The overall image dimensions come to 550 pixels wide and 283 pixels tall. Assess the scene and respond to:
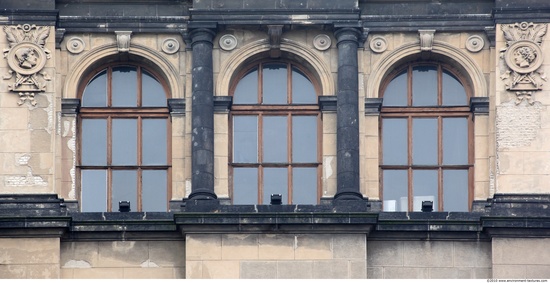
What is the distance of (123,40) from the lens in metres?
59.2

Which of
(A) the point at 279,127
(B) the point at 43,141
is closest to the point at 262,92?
(A) the point at 279,127

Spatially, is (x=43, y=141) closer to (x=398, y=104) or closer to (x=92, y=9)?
(x=92, y=9)

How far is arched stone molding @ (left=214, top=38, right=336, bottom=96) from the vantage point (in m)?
59.0

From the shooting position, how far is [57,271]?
57219mm

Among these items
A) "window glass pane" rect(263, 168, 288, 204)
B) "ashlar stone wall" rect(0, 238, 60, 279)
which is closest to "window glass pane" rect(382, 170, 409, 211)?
"window glass pane" rect(263, 168, 288, 204)

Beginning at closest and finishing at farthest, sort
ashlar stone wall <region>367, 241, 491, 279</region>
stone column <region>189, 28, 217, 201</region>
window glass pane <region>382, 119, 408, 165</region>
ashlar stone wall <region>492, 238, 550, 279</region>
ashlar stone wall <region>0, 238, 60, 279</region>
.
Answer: ashlar stone wall <region>492, 238, 550, 279</region>
ashlar stone wall <region>0, 238, 60, 279</region>
ashlar stone wall <region>367, 241, 491, 279</region>
stone column <region>189, 28, 217, 201</region>
window glass pane <region>382, 119, 408, 165</region>

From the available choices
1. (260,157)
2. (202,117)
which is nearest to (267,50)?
(202,117)

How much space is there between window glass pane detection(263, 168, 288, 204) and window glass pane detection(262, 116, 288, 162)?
Answer: 239 mm

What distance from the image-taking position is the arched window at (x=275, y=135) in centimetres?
5869

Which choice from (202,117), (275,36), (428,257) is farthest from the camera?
(275,36)

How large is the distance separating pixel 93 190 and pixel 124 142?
1.23 m

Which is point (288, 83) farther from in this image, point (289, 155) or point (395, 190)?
point (395, 190)

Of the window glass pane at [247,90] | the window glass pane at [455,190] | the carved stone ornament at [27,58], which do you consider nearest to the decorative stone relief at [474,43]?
the window glass pane at [455,190]

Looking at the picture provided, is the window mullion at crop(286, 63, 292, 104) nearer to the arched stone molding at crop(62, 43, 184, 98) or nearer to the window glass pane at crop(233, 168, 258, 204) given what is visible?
the window glass pane at crop(233, 168, 258, 204)
